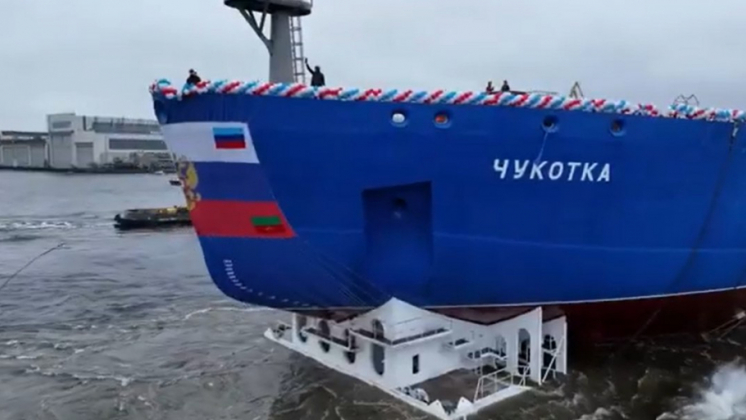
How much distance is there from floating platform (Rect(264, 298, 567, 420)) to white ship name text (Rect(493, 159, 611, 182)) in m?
1.70

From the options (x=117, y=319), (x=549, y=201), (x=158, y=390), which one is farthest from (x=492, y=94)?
(x=117, y=319)

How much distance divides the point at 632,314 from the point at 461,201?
125 inches

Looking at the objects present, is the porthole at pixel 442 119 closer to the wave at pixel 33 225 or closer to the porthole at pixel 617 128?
the porthole at pixel 617 128

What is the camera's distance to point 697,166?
8.23 metres

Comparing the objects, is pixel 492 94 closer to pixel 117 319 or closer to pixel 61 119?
pixel 117 319

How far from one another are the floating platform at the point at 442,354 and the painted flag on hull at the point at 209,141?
2.43 m

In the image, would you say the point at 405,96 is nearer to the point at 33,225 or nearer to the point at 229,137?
the point at 229,137

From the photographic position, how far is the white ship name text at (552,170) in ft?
24.3

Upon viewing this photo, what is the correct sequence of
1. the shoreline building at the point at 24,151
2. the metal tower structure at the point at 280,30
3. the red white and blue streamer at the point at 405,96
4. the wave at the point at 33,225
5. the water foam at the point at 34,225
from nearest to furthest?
the red white and blue streamer at the point at 405,96 → the metal tower structure at the point at 280,30 → the wave at the point at 33,225 → the water foam at the point at 34,225 → the shoreline building at the point at 24,151

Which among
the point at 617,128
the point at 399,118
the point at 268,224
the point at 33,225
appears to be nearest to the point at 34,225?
the point at 33,225

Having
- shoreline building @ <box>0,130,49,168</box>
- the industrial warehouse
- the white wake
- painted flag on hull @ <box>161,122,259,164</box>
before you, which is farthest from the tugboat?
shoreline building @ <box>0,130,49,168</box>

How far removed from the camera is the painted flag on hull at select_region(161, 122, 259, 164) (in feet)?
23.1

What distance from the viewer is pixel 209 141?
23.5 ft

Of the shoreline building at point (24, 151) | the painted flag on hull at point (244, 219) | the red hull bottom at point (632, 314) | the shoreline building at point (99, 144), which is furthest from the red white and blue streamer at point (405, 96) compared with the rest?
the shoreline building at point (24, 151)
